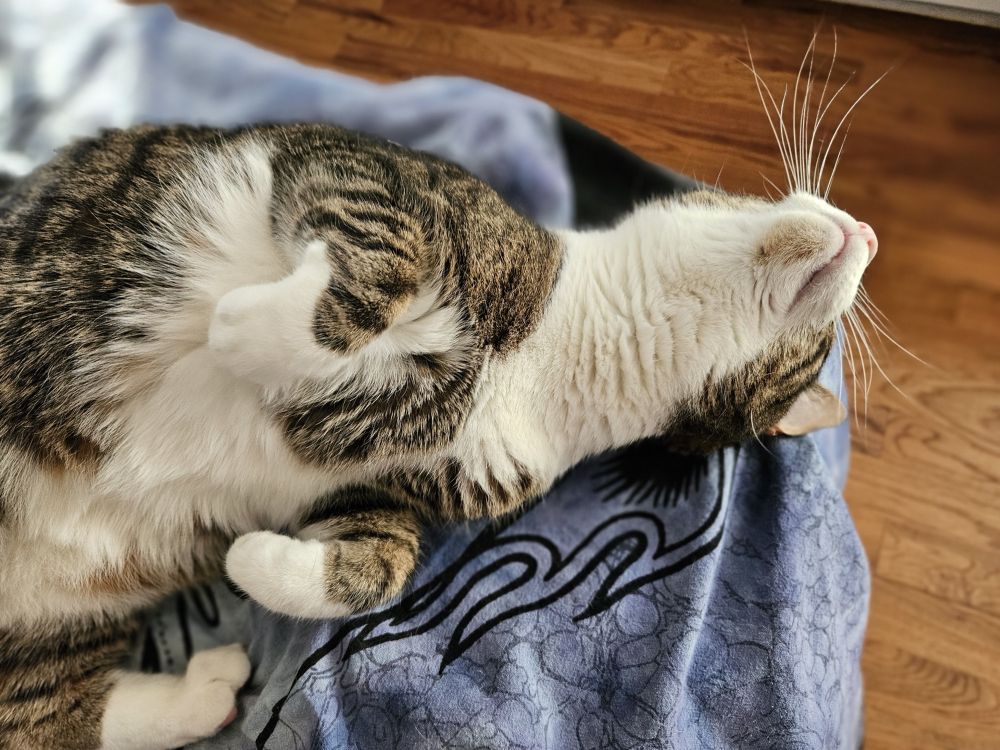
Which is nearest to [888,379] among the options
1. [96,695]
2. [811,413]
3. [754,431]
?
[811,413]

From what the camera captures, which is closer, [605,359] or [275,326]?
[275,326]

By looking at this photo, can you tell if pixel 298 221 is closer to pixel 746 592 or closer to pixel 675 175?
pixel 675 175

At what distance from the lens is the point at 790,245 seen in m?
1.08

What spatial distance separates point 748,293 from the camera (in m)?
1.11

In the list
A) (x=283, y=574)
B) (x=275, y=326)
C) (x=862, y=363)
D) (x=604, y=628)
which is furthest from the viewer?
(x=862, y=363)

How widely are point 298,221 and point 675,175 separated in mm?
760

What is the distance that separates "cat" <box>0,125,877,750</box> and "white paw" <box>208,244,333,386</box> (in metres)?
0.02

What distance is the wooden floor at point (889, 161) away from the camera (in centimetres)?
113

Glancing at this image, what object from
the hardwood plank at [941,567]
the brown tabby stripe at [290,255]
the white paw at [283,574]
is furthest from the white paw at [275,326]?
the hardwood plank at [941,567]

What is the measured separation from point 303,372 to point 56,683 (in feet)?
2.40

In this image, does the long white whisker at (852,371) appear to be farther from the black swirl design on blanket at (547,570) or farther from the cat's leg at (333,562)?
the cat's leg at (333,562)

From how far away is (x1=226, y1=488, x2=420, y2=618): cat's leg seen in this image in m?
1.03

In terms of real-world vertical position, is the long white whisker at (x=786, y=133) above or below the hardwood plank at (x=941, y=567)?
above

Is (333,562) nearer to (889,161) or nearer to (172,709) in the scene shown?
(172,709)
